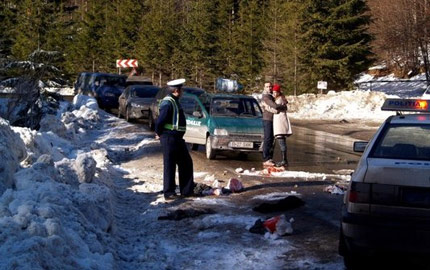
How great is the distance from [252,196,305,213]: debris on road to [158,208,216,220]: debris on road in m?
0.68

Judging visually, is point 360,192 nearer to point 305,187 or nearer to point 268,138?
point 305,187

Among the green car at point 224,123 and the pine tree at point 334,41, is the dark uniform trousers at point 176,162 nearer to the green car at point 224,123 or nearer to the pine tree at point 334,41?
the green car at point 224,123

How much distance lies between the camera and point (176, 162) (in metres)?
10.5

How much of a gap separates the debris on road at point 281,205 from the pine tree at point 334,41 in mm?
31613

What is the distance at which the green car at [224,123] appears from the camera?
15016 millimetres

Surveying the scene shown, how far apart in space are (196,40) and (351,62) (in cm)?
1398

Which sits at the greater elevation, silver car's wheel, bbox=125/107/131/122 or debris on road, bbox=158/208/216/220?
silver car's wheel, bbox=125/107/131/122

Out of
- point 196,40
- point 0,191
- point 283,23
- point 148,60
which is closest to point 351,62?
point 283,23

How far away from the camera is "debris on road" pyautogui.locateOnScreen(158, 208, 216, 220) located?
895 cm

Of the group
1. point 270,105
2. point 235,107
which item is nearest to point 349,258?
point 270,105

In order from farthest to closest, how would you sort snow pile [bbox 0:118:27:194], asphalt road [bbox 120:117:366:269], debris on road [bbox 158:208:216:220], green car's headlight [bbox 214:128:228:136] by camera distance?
green car's headlight [bbox 214:128:228:136], debris on road [bbox 158:208:216:220], snow pile [bbox 0:118:27:194], asphalt road [bbox 120:117:366:269]

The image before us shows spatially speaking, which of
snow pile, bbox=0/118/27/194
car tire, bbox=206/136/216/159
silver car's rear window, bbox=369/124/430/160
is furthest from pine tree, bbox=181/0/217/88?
silver car's rear window, bbox=369/124/430/160

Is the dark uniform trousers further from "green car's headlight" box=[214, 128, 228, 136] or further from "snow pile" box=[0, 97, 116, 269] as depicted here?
"green car's headlight" box=[214, 128, 228, 136]

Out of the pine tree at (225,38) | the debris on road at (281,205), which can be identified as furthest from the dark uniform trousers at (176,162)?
Result: the pine tree at (225,38)
